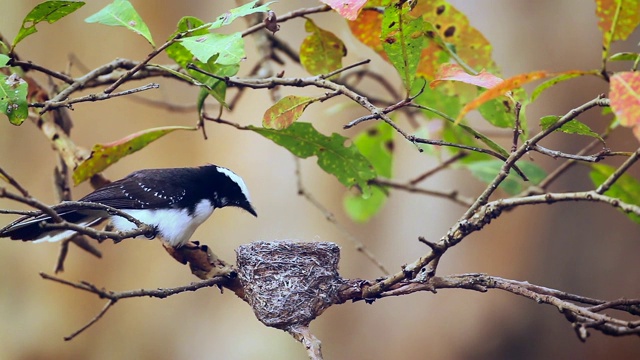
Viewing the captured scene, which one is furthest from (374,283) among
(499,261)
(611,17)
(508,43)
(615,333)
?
(508,43)

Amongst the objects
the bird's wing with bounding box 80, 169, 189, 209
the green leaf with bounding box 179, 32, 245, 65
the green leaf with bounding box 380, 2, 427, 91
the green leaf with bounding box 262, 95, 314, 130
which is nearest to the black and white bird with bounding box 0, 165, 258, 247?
the bird's wing with bounding box 80, 169, 189, 209

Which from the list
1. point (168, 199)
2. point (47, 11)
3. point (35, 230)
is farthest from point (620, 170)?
point (168, 199)

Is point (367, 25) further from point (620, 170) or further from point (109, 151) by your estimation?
point (620, 170)

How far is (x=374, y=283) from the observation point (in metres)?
1.22

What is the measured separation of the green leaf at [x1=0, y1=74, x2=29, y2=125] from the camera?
1196mm

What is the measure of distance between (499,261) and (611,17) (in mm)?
2361

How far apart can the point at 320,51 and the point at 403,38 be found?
0.45 meters

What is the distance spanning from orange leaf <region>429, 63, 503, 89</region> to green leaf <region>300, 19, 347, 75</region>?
0.47 meters

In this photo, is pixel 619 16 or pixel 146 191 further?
pixel 146 191

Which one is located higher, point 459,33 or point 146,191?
point 459,33

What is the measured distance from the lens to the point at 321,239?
3.50m

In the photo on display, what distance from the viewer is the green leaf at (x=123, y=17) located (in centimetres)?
133

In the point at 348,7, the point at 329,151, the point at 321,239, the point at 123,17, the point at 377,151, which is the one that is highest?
the point at 348,7

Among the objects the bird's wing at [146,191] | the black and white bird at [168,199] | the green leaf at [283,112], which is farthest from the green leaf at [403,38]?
the bird's wing at [146,191]
